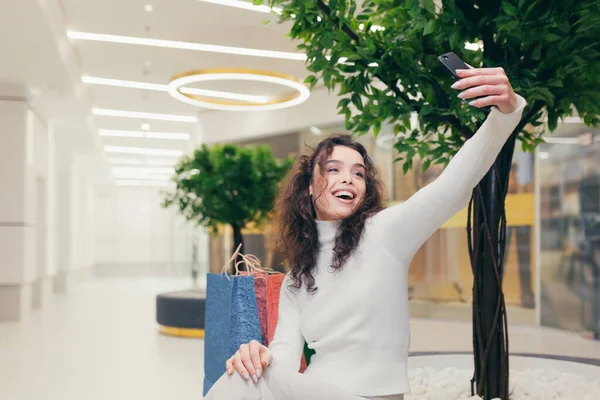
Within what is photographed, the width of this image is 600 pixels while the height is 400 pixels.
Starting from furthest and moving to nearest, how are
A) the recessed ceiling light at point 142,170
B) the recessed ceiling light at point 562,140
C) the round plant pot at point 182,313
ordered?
the recessed ceiling light at point 142,170 < the recessed ceiling light at point 562,140 < the round plant pot at point 182,313

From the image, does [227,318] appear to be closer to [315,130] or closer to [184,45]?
[184,45]

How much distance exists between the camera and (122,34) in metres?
8.43

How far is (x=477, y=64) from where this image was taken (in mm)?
2658

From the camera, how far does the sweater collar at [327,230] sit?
1.66 meters

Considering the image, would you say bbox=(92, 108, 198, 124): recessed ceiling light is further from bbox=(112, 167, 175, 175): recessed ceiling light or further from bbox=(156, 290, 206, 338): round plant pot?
bbox=(112, 167, 175, 175): recessed ceiling light

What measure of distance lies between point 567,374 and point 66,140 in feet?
41.2

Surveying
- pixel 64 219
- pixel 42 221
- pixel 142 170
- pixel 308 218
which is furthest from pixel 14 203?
pixel 142 170

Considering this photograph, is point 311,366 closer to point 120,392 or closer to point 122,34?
point 120,392

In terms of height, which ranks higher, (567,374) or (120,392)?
(567,374)

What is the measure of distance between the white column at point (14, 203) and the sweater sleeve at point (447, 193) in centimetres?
859

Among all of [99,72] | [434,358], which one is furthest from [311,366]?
[99,72]

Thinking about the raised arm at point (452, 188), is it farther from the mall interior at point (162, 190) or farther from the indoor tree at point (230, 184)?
the indoor tree at point (230, 184)

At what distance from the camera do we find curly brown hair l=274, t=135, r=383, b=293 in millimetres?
1593

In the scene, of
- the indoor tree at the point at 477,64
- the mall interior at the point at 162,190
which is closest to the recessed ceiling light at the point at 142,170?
the mall interior at the point at 162,190
